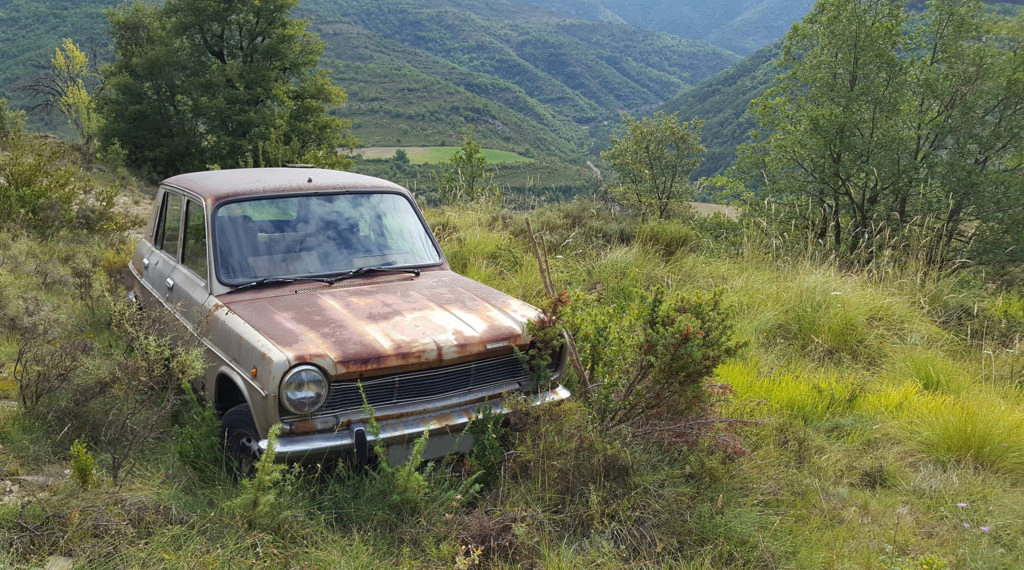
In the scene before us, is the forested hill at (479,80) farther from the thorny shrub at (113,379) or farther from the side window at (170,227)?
the thorny shrub at (113,379)

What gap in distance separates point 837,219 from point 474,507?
8408mm

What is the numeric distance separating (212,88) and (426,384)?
31.5m

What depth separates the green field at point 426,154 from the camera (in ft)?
237

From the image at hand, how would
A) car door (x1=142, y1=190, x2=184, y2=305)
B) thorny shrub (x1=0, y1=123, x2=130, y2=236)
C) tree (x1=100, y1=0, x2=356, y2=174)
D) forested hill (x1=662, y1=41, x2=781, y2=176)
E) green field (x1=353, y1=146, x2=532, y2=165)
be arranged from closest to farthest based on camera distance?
car door (x1=142, y1=190, x2=184, y2=305), thorny shrub (x1=0, y1=123, x2=130, y2=236), tree (x1=100, y1=0, x2=356, y2=174), forested hill (x1=662, y1=41, x2=781, y2=176), green field (x1=353, y1=146, x2=532, y2=165)

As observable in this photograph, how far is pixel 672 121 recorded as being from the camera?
84.1ft

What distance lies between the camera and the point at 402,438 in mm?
2953

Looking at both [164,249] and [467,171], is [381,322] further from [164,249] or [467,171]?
[467,171]

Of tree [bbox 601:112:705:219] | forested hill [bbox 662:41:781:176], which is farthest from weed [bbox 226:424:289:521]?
forested hill [bbox 662:41:781:176]

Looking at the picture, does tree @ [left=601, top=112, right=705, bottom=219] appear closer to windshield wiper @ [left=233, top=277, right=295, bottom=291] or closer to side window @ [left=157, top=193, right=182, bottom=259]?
side window @ [left=157, top=193, right=182, bottom=259]

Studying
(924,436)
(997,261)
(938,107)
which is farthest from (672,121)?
(924,436)

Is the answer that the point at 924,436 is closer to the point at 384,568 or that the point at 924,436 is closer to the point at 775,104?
the point at 384,568

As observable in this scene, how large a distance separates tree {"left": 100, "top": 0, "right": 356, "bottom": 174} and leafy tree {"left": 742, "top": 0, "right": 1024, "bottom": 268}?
74.9 feet

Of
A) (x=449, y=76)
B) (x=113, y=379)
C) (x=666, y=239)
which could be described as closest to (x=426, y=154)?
(x=449, y=76)

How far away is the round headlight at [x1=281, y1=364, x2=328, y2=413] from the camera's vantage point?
279 cm
